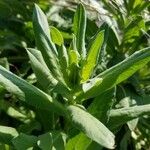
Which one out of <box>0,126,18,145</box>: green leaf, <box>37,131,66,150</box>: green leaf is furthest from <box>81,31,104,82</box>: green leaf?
<box>0,126,18,145</box>: green leaf

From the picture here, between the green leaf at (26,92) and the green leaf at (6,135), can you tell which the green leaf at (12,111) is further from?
the green leaf at (26,92)

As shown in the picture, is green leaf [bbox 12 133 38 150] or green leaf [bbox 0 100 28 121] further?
green leaf [bbox 0 100 28 121]

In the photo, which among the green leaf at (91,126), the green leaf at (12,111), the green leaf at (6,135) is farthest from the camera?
the green leaf at (12,111)

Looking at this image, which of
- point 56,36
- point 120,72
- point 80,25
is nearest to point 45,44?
point 56,36

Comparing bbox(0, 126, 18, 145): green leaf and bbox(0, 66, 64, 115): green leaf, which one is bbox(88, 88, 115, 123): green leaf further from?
bbox(0, 126, 18, 145): green leaf

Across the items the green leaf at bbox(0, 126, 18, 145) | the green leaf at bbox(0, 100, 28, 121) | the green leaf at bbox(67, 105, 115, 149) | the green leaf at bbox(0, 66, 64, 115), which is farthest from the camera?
the green leaf at bbox(0, 100, 28, 121)

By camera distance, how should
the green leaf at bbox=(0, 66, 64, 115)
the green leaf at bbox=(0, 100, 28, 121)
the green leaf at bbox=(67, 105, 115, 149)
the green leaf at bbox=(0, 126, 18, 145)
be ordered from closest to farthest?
1. the green leaf at bbox=(67, 105, 115, 149)
2. the green leaf at bbox=(0, 66, 64, 115)
3. the green leaf at bbox=(0, 126, 18, 145)
4. the green leaf at bbox=(0, 100, 28, 121)

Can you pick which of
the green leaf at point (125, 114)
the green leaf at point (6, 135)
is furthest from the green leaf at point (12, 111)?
the green leaf at point (125, 114)

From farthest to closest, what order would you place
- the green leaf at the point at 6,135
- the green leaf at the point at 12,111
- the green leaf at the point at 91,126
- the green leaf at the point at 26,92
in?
the green leaf at the point at 12,111, the green leaf at the point at 6,135, the green leaf at the point at 26,92, the green leaf at the point at 91,126
